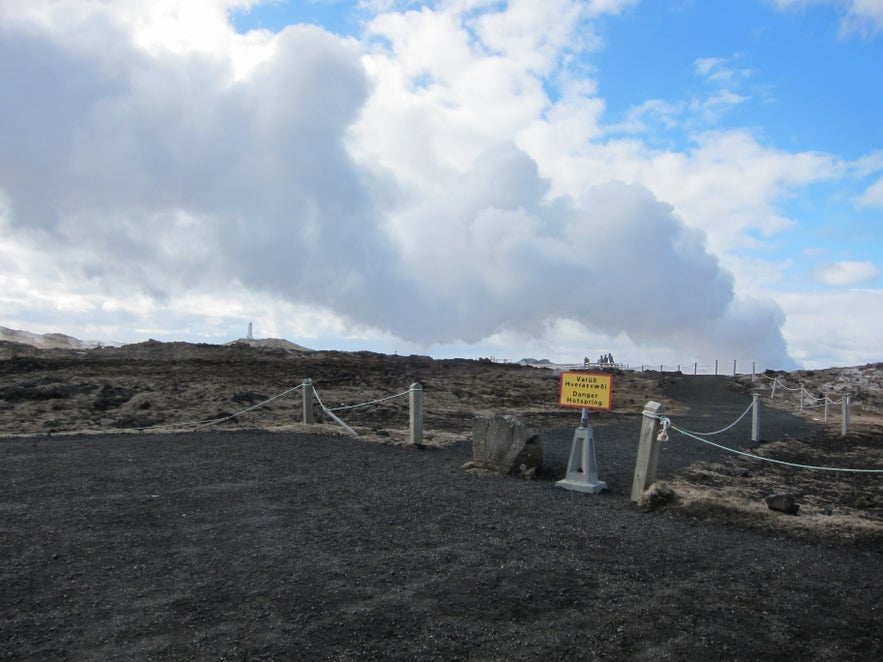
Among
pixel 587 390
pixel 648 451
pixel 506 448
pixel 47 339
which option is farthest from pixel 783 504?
pixel 47 339

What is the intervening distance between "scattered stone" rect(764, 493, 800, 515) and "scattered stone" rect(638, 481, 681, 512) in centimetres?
96

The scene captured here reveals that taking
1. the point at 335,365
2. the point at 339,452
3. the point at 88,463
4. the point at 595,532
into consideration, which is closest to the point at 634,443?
the point at 339,452

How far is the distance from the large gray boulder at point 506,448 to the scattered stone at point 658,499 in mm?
2020

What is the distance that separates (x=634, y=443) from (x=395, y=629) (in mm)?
10434

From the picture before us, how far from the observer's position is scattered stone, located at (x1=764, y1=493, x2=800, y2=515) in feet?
22.9

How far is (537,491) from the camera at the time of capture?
815cm

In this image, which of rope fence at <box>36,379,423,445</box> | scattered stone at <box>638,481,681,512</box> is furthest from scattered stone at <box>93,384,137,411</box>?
scattered stone at <box>638,481,681,512</box>

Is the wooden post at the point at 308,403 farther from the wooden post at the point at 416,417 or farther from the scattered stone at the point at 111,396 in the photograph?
the scattered stone at the point at 111,396

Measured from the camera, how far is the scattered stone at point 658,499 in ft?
23.9

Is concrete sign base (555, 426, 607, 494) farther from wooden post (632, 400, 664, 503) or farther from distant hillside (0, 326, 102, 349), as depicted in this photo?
distant hillside (0, 326, 102, 349)

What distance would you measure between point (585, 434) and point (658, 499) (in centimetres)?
137

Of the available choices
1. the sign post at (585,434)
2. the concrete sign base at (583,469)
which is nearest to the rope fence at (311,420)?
the sign post at (585,434)

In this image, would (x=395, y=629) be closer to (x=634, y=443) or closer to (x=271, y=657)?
(x=271, y=657)

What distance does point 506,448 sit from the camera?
9.30 m
